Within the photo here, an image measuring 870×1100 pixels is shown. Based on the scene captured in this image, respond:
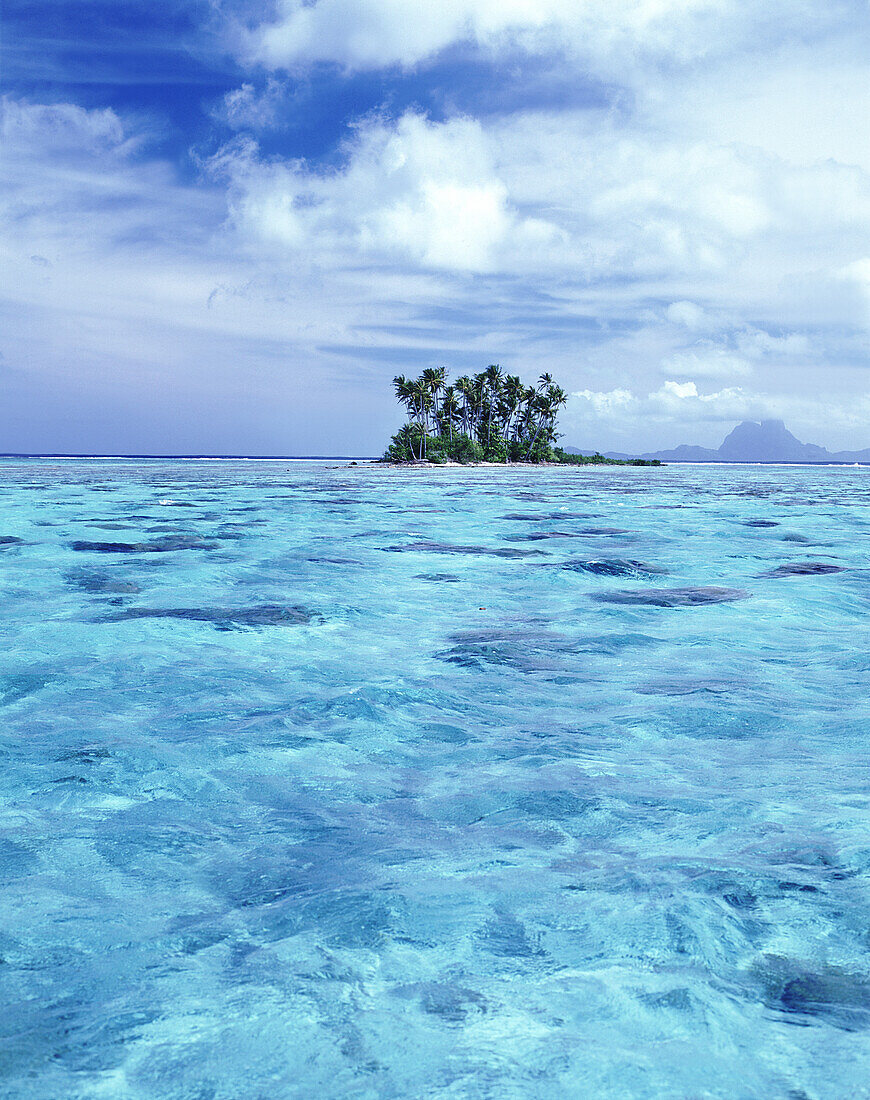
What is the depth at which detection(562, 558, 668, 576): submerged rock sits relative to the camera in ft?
43.1

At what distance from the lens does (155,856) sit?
4129 mm

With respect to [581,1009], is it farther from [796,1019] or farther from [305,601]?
[305,601]

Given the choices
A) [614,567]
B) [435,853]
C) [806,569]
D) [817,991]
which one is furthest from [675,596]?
[817,991]

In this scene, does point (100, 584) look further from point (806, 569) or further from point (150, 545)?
point (806, 569)

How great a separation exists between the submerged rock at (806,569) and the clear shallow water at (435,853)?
3.05 meters

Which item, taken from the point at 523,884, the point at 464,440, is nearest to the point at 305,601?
the point at 523,884

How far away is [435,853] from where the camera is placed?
414 centimetres

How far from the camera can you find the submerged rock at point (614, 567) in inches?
517

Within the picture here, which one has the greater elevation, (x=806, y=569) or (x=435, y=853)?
(x=806, y=569)

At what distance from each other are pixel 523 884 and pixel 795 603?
8.33m

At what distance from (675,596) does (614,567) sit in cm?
237

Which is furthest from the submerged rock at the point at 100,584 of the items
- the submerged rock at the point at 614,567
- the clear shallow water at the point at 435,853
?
the submerged rock at the point at 614,567

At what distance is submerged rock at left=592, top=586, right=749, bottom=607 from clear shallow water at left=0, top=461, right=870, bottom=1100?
0.52m

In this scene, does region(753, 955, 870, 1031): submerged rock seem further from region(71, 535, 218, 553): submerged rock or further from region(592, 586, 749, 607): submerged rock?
region(71, 535, 218, 553): submerged rock
